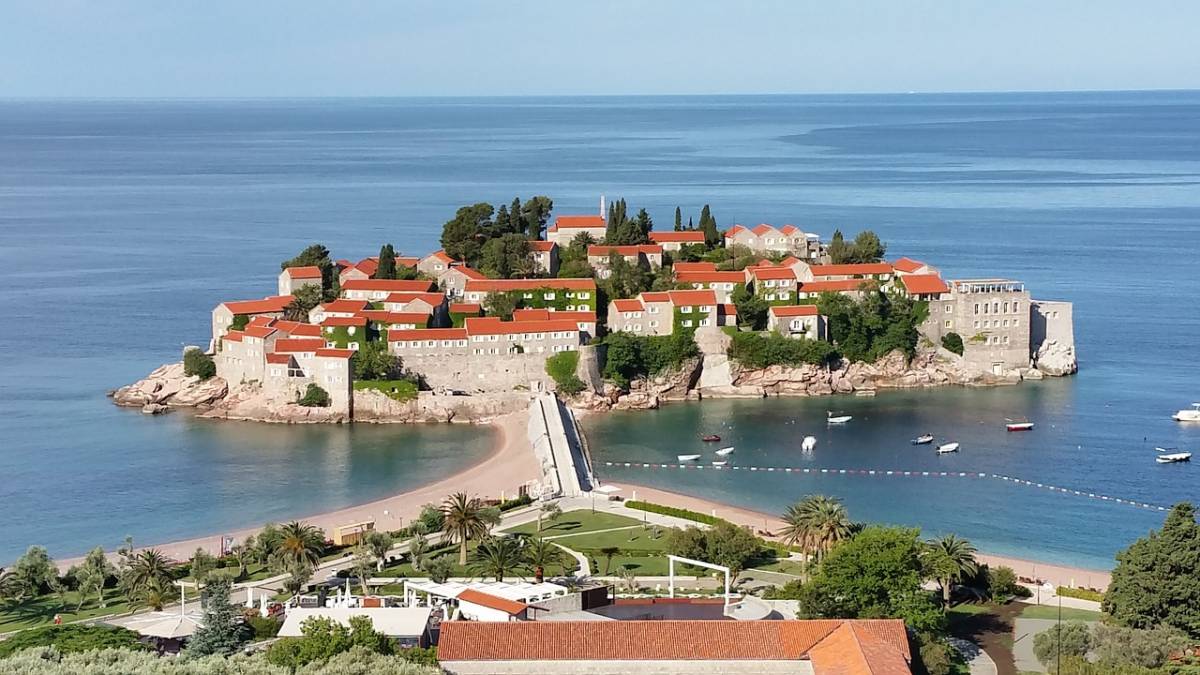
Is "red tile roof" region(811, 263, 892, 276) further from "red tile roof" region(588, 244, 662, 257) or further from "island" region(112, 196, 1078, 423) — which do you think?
"red tile roof" region(588, 244, 662, 257)

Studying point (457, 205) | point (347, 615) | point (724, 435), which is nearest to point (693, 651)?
point (347, 615)

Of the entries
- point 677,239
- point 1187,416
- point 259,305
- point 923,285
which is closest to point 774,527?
point 1187,416

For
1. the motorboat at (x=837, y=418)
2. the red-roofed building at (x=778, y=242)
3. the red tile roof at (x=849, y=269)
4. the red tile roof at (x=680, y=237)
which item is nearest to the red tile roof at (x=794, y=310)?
the red tile roof at (x=849, y=269)

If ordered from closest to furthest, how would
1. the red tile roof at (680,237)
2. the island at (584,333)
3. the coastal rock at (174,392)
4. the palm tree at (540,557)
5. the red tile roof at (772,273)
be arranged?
the palm tree at (540,557) → the island at (584,333) → the coastal rock at (174,392) → the red tile roof at (772,273) → the red tile roof at (680,237)

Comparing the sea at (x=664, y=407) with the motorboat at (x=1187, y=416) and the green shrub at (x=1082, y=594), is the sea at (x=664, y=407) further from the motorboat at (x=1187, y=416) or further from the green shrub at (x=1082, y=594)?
the green shrub at (x=1082, y=594)

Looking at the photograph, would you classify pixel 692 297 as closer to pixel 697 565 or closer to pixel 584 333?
pixel 584 333

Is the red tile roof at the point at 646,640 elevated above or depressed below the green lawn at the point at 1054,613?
above
